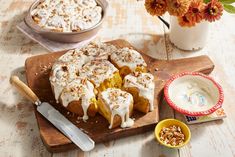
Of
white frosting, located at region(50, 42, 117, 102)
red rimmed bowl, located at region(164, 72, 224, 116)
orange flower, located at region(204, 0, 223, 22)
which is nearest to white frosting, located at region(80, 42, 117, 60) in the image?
white frosting, located at region(50, 42, 117, 102)

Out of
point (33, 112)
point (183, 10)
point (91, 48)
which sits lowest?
point (33, 112)

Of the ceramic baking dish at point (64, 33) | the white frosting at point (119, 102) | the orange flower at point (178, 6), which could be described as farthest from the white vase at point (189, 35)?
the white frosting at point (119, 102)

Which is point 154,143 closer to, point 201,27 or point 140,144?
point 140,144

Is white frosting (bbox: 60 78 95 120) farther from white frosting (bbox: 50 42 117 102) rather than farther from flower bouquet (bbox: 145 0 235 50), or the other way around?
flower bouquet (bbox: 145 0 235 50)

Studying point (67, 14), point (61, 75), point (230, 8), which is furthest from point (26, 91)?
point (230, 8)

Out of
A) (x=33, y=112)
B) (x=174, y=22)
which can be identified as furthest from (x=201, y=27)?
(x=33, y=112)
